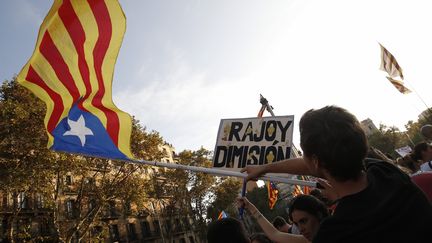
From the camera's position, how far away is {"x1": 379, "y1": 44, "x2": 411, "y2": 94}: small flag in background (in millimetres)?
11977

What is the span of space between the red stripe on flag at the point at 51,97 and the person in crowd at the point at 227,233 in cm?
291

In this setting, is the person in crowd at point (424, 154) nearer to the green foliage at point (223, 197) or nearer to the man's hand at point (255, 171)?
the man's hand at point (255, 171)

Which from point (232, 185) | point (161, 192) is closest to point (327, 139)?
point (161, 192)

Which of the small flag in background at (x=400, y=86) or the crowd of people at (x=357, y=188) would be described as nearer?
the crowd of people at (x=357, y=188)

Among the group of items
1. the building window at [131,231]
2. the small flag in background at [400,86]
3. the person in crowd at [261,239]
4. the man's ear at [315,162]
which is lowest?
the person in crowd at [261,239]

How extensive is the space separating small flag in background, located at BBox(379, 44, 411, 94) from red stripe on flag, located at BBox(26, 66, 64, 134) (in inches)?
436

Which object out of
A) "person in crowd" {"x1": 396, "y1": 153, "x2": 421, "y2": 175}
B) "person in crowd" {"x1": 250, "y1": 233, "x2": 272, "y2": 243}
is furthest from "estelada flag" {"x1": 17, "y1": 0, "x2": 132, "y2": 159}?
"person in crowd" {"x1": 396, "y1": 153, "x2": 421, "y2": 175}

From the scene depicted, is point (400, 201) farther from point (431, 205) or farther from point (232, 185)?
point (232, 185)

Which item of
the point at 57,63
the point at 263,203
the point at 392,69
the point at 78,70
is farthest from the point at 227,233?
the point at 263,203

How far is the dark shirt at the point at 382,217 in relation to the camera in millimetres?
1235

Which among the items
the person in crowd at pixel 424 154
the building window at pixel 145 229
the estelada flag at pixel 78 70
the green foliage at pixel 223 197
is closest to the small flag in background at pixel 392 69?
the person in crowd at pixel 424 154

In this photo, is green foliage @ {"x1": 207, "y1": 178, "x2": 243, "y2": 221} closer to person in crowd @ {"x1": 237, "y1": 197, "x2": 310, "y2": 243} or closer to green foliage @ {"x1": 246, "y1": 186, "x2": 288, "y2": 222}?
green foliage @ {"x1": 246, "y1": 186, "x2": 288, "y2": 222}

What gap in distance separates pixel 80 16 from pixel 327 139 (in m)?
4.33

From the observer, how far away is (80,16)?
4719 millimetres
